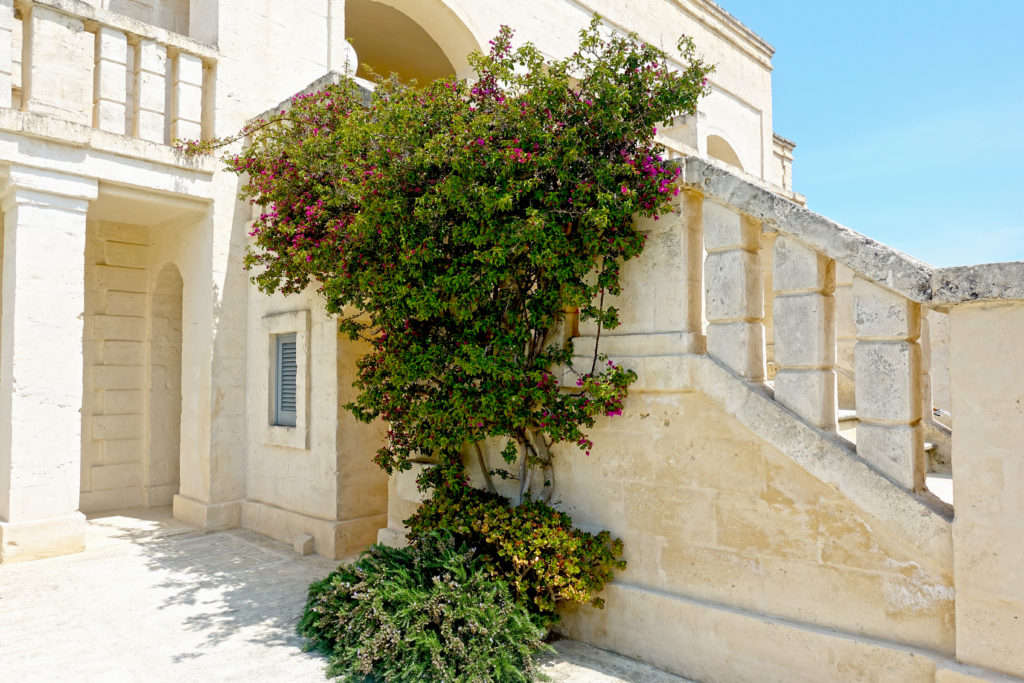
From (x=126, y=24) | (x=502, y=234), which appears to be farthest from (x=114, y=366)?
(x=502, y=234)

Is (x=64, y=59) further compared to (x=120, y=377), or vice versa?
(x=120, y=377)

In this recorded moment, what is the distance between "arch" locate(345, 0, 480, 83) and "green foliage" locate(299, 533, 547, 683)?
7.18 metres

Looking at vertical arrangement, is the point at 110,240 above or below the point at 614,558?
above

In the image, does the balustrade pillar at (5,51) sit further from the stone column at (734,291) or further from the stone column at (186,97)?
the stone column at (734,291)

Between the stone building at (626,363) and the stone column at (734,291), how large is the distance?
16mm

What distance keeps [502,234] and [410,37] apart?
28.4 ft

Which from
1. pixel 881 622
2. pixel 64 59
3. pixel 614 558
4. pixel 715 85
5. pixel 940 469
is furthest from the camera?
pixel 715 85

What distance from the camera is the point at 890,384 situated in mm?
3248

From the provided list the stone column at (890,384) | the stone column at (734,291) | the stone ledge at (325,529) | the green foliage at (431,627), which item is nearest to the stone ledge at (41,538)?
the stone ledge at (325,529)

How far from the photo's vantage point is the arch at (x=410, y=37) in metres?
9.91

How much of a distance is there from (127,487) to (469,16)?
26.4 ft

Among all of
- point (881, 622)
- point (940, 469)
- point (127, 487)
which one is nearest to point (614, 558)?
point (881, 622)

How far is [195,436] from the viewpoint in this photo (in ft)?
24.6

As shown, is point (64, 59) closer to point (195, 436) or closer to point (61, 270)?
point (61, 270)
